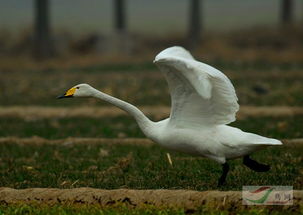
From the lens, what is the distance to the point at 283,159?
910 centimetres

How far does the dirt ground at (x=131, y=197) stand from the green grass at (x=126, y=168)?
73 cm

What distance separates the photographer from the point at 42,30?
92.1 feet

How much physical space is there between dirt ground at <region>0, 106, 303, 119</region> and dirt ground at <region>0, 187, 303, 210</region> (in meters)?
7.25

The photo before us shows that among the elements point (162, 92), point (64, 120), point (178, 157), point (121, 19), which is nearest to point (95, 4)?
point (121, 19)

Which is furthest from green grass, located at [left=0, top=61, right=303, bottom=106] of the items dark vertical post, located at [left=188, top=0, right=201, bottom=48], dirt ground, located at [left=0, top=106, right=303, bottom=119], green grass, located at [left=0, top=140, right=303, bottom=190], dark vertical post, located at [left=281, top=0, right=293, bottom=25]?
dark vertical post, located at [left=281, top=0, right=293, bottom=25]

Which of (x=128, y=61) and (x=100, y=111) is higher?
(x=100, y=111)

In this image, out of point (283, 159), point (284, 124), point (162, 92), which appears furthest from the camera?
point (162, 92)

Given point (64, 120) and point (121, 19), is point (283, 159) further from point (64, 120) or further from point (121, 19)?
point (121, 19)

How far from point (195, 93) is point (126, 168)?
1749 millimetres

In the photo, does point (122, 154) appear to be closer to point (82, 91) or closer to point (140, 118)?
point (82, 91)

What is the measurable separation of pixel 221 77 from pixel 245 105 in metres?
8.51

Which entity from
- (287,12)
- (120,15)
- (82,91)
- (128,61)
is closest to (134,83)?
(128,61)

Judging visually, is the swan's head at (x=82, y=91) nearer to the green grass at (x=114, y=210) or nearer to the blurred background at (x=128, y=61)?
the green grass at (x=114, y=210)

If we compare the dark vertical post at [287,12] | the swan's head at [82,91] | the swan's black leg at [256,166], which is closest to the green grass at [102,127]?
the swan's black leg at [256,166]
